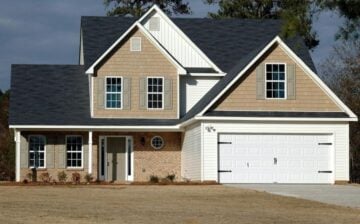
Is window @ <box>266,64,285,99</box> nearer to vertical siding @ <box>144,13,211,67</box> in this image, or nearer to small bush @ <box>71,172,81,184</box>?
vertical siding @ <box>144,13,211,67</box>

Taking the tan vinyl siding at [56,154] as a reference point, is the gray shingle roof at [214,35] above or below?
above

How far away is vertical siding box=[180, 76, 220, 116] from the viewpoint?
40344 millimetres

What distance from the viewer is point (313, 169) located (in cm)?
3559

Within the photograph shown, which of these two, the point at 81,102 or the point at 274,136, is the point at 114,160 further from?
the point at 274,136

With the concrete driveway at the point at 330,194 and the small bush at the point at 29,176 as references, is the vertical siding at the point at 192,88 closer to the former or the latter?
the small bush at the point at 29,176

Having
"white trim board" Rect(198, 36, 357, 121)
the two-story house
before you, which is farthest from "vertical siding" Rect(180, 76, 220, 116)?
"white trim board" Rect(198, 36, 357, 121)

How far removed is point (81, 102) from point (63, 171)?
341cm

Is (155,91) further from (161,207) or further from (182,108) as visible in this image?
(161,207)

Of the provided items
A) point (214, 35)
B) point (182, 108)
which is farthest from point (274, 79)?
point (214, 35)

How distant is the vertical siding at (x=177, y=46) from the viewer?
1623 inches

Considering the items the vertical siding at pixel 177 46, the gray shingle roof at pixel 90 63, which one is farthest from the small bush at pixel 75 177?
the vertical siding at pixel 177 46

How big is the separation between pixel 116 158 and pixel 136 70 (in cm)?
418

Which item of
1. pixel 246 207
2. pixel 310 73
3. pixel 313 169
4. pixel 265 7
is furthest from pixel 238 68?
pixel 265 7

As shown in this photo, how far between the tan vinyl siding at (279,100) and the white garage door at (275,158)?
1.17 meters
